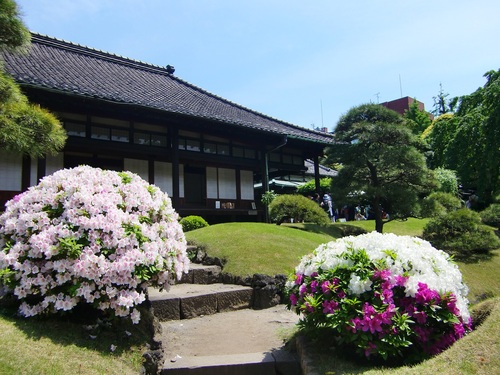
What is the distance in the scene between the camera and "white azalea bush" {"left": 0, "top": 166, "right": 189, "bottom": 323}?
3.31m

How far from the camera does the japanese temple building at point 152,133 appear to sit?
35.8 feet

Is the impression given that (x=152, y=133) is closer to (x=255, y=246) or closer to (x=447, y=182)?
(x=255, y=246)

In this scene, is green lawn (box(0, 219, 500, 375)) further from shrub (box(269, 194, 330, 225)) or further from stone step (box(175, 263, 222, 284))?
shrub (box(269, 194, 330, 225))

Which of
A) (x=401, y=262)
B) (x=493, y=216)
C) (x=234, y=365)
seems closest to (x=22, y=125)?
(x=234, y=365)

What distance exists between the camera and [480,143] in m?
18.7

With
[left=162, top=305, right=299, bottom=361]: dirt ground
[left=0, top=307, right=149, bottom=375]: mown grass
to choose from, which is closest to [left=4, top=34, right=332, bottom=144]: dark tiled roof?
[left=162, top=305, right=299, bottom=361]: dirt ground

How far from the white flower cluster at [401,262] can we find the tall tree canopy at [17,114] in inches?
212

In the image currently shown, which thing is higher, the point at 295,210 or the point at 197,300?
the point at 295,210

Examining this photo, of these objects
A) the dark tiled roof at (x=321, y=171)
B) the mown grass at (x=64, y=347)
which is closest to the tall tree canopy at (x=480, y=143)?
the dark tiled roof at (x=321, y=171)

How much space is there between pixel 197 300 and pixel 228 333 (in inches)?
28.2

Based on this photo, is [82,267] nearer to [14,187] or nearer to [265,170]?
[14,187]

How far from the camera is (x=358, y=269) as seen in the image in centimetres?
328

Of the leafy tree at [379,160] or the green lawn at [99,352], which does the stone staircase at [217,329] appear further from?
the leafy tree at [379,160]

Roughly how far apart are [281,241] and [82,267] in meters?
5.26
